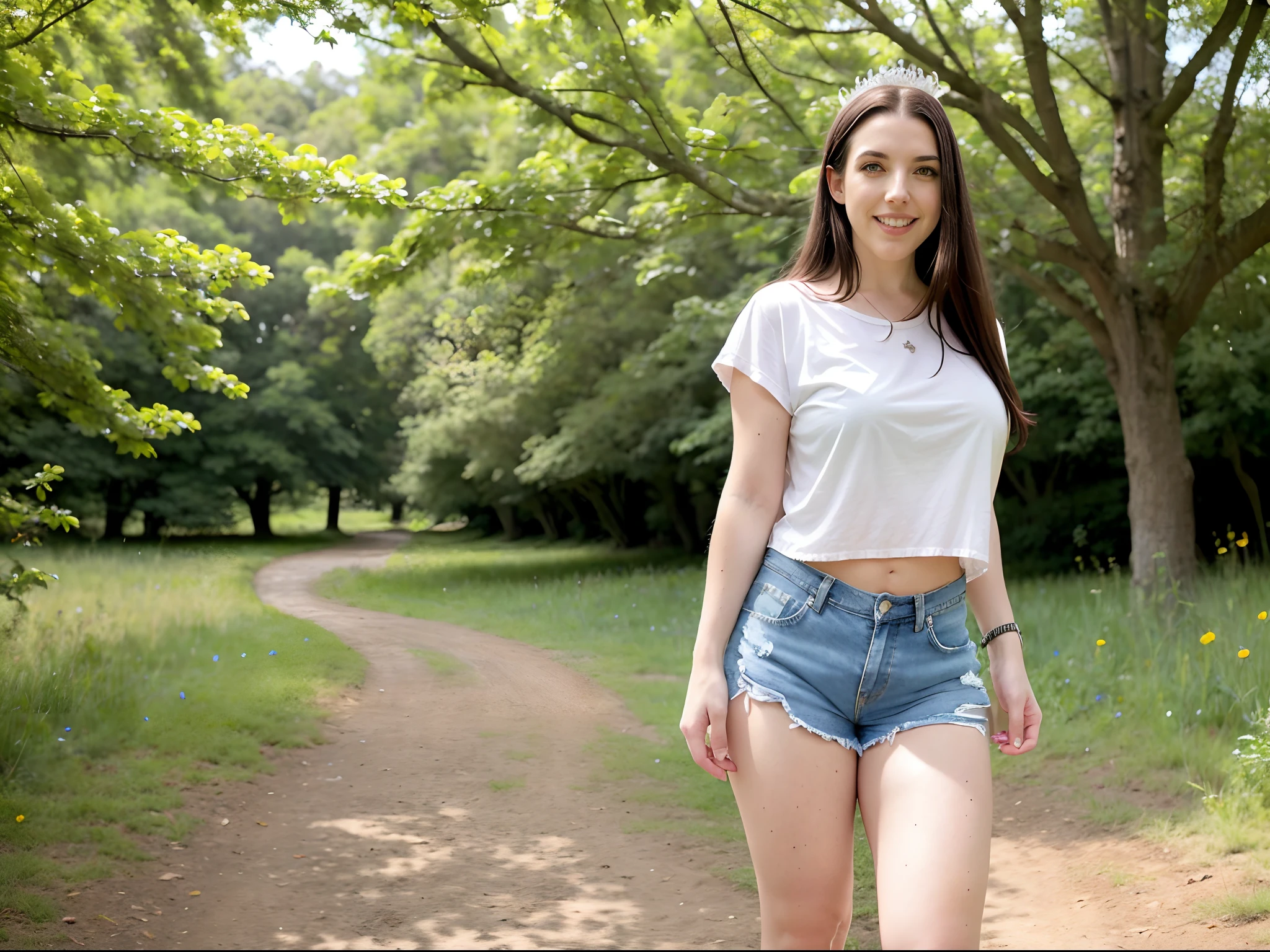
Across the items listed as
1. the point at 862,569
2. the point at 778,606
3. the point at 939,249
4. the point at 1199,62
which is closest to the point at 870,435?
the point at 862,569

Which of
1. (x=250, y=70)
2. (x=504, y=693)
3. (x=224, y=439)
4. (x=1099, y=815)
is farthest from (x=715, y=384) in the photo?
(x=250, y=70)

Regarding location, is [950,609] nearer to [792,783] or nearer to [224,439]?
[792,783]

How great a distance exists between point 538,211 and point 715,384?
10.2m

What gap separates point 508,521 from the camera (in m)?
34.5

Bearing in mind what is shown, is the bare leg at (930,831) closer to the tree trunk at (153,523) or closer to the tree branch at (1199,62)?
the tree branch at (1199,62)

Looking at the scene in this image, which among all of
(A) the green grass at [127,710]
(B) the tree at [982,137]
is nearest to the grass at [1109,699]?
(B) the tree at [982,137]

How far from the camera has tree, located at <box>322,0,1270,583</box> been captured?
756cm

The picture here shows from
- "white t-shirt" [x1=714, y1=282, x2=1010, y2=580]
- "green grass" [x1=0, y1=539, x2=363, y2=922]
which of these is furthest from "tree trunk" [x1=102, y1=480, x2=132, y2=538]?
"white t-shirt" [x1=714, y1=282, x2=1010, y2=580]

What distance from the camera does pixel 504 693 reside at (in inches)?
359

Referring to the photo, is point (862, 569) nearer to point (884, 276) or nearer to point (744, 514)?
point (744, 514)

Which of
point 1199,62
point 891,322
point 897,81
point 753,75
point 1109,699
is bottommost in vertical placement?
point 1109,699

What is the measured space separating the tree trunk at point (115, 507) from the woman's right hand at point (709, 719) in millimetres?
27493

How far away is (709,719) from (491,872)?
137 inches

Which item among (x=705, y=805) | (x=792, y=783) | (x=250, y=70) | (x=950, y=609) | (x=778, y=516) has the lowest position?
(x=705, y=805)
